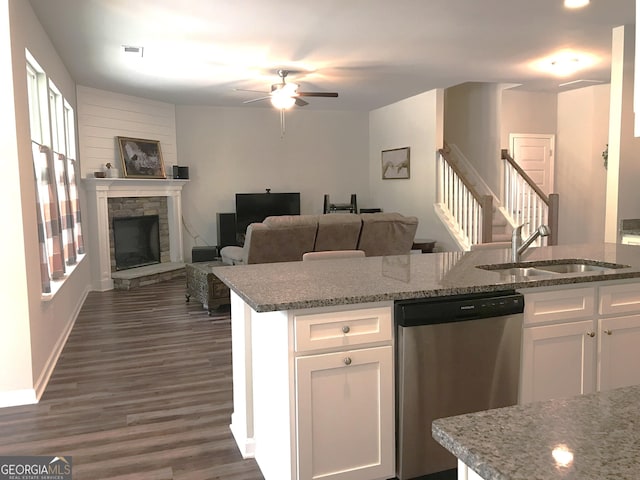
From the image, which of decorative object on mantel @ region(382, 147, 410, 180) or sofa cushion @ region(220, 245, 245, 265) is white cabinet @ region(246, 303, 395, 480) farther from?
decorative object on mantel @ region(382, 147, 410, 180)

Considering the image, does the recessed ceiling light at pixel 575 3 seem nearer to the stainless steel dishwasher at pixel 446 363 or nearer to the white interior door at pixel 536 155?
the stainless steel dishwasher at pixel 446 363

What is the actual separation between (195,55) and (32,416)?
12.6ft

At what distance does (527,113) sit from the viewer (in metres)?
8.61

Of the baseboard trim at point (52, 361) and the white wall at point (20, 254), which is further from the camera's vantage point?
the baseboard trim at point (52, 361)

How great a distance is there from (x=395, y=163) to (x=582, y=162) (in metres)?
2.93

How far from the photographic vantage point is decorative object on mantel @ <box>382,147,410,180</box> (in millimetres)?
8586

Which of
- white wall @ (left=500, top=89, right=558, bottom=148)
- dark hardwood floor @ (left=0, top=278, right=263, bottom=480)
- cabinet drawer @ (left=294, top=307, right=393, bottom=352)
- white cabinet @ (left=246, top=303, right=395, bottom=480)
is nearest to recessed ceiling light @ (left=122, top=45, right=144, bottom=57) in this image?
dark hardwood floor @ (left=0, top=278, right=263, bottom=480)

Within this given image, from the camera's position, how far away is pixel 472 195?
6980 mm

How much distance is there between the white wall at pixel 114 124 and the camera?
7281 millimetres

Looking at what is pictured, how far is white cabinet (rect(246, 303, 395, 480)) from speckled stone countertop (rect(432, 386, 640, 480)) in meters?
1.10

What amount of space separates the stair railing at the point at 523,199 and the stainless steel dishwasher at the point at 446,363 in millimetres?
5218

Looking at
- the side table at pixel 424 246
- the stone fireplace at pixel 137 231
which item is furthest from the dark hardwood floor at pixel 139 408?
the side table at pixel 424 246

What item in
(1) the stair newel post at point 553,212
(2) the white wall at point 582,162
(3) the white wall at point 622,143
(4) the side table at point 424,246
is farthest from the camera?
(2) the white wall at point 582,162

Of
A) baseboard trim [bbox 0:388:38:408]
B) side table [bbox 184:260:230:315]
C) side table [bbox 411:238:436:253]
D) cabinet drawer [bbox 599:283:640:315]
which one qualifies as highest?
cabinet drawer [bbox 599:283:640:315]
